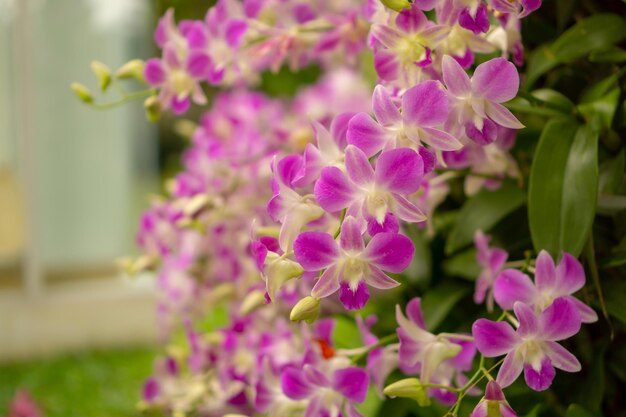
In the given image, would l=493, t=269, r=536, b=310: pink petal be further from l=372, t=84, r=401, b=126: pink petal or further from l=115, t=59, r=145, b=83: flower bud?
l=115, t=59, r=145, b=83: flower bud

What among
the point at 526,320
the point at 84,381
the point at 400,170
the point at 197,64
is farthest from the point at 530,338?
the point at 84,381

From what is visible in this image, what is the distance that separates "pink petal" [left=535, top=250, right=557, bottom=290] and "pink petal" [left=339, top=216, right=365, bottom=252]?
0.35 feet

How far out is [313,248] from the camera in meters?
0.35

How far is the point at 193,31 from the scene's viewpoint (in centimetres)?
52

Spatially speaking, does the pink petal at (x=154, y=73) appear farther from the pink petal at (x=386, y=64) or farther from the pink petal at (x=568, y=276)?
the pink petal at (x=568, y=276)

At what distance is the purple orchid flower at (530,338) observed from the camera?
0.36 meters

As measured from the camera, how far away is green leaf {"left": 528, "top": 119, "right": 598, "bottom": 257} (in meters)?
0.42

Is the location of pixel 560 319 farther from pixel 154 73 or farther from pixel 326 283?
pixel 154 73

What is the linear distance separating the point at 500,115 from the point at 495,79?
0.02 meters

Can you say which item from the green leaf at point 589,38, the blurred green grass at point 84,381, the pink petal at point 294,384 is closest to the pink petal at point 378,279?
the pink petal at point 294,384

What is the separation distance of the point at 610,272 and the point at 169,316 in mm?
437

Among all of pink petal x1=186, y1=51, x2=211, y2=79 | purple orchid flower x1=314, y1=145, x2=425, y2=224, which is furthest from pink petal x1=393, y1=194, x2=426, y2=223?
pink petal x1=186, y1=51, x2=211, y2=79

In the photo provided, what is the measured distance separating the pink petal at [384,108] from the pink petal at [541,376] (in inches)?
5.6

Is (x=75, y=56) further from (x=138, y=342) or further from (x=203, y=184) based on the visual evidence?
(x=203, y=184)
